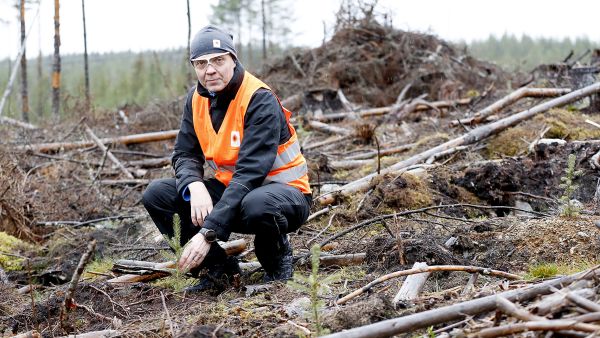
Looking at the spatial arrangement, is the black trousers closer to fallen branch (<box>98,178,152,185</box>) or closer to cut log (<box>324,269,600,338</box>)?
cut log (<box>324,269,600,338</box>)

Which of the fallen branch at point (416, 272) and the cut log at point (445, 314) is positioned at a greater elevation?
the cut log at point (445, 314)

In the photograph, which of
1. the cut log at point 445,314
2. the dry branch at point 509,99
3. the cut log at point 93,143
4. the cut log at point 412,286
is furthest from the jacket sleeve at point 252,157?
the cut log at point 93,143

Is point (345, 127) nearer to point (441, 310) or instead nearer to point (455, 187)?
point (455, 187)

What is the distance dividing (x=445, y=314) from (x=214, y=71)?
2354 millimetres

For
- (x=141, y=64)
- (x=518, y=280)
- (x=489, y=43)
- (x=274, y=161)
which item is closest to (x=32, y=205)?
(x=274, y=161)

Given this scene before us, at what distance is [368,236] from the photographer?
5.58 meters

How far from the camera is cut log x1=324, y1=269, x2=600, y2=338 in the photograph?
244 centimetres

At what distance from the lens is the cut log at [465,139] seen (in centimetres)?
675

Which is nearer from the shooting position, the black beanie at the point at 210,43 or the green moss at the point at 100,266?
the black beanie at the point at 210,43

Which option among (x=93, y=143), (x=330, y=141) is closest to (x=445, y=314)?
(x=330, y=141)

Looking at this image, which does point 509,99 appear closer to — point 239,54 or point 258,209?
point 258,209

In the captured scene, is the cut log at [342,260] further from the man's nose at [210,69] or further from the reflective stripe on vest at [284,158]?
the man's nose at [210,69]

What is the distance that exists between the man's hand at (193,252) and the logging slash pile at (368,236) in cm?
16

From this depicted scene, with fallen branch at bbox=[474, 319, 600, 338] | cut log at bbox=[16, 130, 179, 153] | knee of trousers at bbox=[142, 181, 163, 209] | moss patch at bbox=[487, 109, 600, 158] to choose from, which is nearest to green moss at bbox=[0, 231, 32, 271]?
knee of trousers at bbox=[142, 181, 163, 209]
